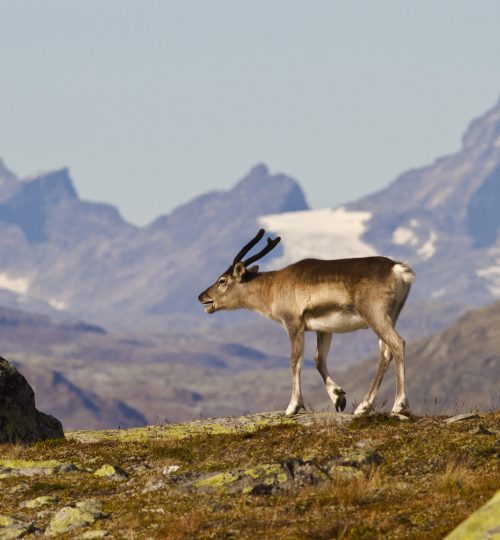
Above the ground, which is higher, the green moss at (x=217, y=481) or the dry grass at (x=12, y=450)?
the dry grass at (x=12, y=450)

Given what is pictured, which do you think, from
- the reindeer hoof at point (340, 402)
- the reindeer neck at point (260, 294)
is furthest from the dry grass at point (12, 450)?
the reindeer neck at point (260, 294)

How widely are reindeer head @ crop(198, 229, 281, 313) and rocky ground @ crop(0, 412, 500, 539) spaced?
6.98m

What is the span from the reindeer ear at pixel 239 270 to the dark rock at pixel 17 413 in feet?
22.5

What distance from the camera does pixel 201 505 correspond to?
752 inches

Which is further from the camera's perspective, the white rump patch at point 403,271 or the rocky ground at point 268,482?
the white rump patch at point 403,271

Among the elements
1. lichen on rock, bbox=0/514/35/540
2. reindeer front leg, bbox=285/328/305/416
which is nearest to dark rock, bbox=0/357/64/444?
reindeer front leg, bbox=285/328/305/416

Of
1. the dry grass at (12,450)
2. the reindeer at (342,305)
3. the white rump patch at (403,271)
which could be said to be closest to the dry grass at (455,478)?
the reindeer at (342,305)

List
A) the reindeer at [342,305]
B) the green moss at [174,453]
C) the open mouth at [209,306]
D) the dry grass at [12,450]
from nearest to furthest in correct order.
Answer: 1. the green moss at [174,453]
2. the dry grass at [12,450]
3. the reindeer at [342,305]
4. the open mouth at [209,306]

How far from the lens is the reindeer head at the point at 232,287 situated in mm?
33781

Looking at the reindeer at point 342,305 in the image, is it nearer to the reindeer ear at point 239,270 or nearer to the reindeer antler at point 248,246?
the reindeer antler at point 248,246

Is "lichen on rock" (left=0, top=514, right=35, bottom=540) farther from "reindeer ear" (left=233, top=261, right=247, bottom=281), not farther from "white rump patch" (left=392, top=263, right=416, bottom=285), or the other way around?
"reindeer ear" (left=233, top=261, right=247, bottom=281)

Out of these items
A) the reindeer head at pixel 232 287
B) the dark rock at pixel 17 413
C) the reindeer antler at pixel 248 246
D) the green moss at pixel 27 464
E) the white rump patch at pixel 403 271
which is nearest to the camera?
the green moss at pixel 27 464

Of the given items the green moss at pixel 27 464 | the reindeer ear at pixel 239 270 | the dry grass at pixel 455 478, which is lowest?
the dry grass at pixel 455 478

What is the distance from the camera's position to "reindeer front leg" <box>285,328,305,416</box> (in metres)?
29.8
